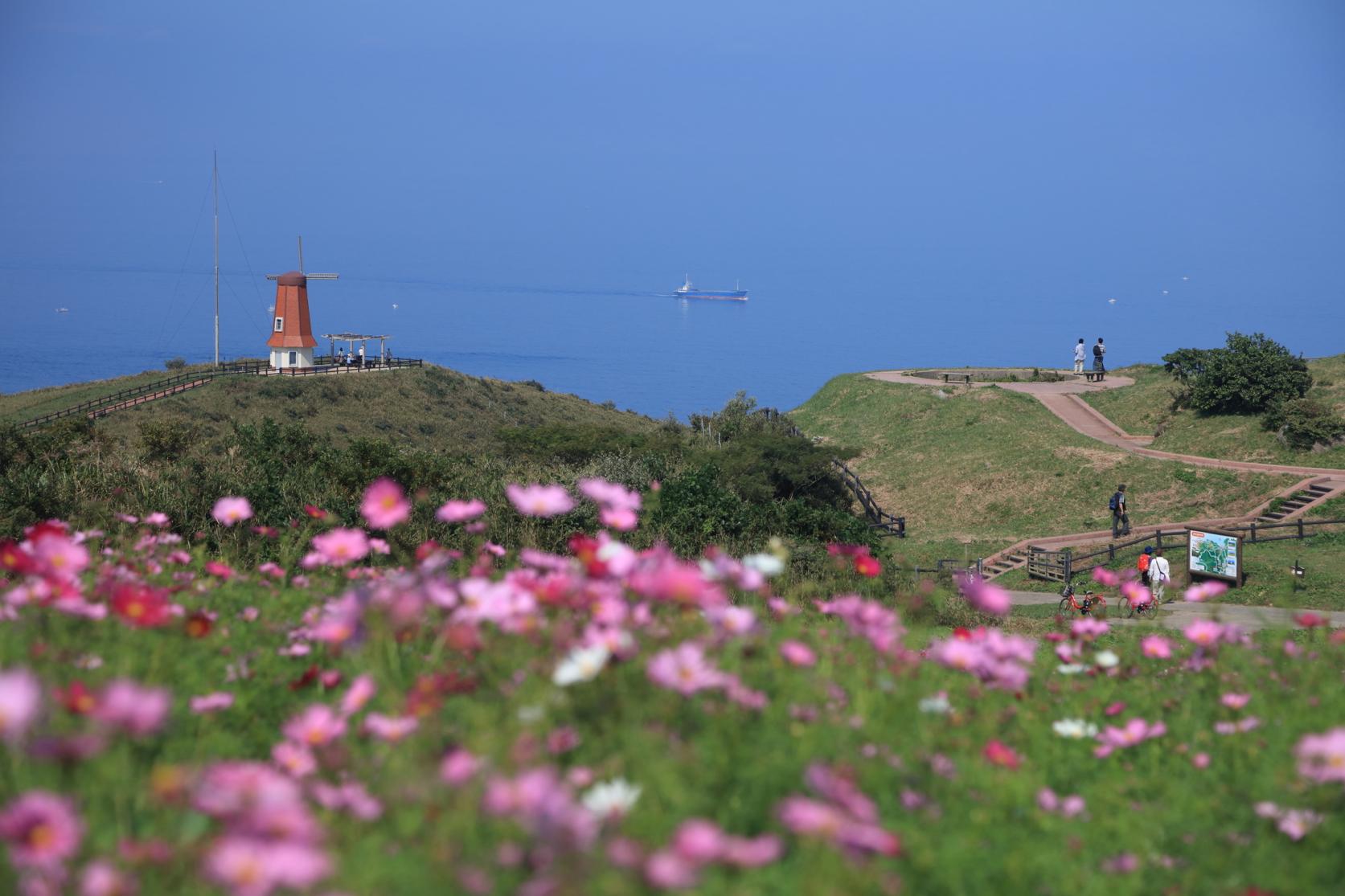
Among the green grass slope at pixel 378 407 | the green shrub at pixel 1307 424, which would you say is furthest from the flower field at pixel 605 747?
the green grass slope at pixel 378 407

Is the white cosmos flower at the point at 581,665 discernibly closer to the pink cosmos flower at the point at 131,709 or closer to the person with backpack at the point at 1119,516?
the pink cosmos flower at the point at 131,709

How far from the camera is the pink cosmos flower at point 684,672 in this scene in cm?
343

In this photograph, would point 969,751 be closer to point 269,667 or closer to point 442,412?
point 269,667

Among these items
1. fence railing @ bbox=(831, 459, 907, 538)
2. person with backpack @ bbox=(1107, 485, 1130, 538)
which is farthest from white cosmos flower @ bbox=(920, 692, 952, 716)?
fence railing @ bbox=(831, 459, 907, 538)

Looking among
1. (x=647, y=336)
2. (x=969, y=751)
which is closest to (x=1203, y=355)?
(x=969, y=751)

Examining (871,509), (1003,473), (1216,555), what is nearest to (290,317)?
(871,509)

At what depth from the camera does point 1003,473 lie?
1443 inches

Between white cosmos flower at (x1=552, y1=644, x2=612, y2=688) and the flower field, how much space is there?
0.03 ft

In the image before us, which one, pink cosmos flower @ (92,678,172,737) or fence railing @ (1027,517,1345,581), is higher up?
pink cosmos flower @ (92,678,172,737)

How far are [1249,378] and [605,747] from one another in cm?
3807

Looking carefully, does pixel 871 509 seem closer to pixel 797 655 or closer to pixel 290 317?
pixel 797 655

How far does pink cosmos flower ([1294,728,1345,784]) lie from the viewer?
11.4ft

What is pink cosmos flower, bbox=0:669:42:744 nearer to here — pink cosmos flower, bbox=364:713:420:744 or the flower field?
the flower field

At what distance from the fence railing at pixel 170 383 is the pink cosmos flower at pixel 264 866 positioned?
160ft
